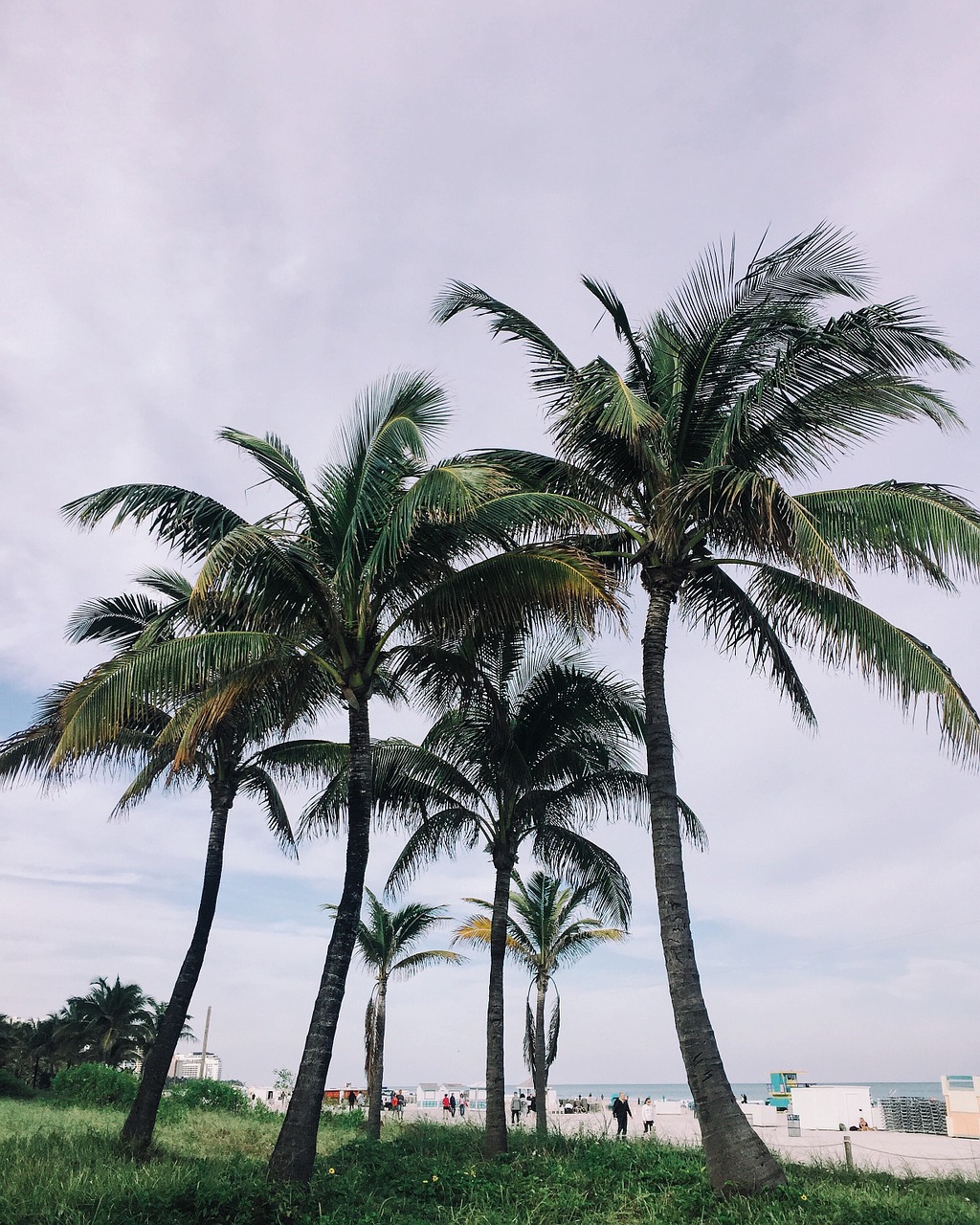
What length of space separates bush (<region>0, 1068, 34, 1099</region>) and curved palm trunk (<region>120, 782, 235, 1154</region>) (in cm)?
1895

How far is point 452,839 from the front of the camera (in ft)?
63.2

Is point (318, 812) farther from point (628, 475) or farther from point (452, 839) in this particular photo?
point (628, 475)

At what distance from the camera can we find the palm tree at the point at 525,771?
16.8 meters

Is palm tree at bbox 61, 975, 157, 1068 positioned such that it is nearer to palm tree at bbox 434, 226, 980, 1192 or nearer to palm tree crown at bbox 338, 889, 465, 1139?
palm tree crown at bbox 338, 889, 465, 1139

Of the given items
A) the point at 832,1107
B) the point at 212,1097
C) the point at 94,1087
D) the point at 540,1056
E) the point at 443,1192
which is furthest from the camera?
the point at 832,1107

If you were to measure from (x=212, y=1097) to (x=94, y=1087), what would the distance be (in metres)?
3.31

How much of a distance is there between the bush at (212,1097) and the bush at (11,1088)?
6300 mm

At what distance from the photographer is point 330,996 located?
1131 centimetres

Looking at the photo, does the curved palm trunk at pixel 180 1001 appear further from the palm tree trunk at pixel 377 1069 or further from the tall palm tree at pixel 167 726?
the palm tree trunk at pixel 377 1069

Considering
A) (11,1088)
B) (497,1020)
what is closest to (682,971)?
(497,1020)

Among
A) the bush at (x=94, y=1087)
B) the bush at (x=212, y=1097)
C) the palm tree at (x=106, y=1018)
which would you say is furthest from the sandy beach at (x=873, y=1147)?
the palm tree at (x=106, y=1018)

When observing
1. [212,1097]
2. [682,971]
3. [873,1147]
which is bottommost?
[873,1147]

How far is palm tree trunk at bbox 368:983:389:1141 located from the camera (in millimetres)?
23078

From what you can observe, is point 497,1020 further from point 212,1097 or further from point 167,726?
point 212,1097
